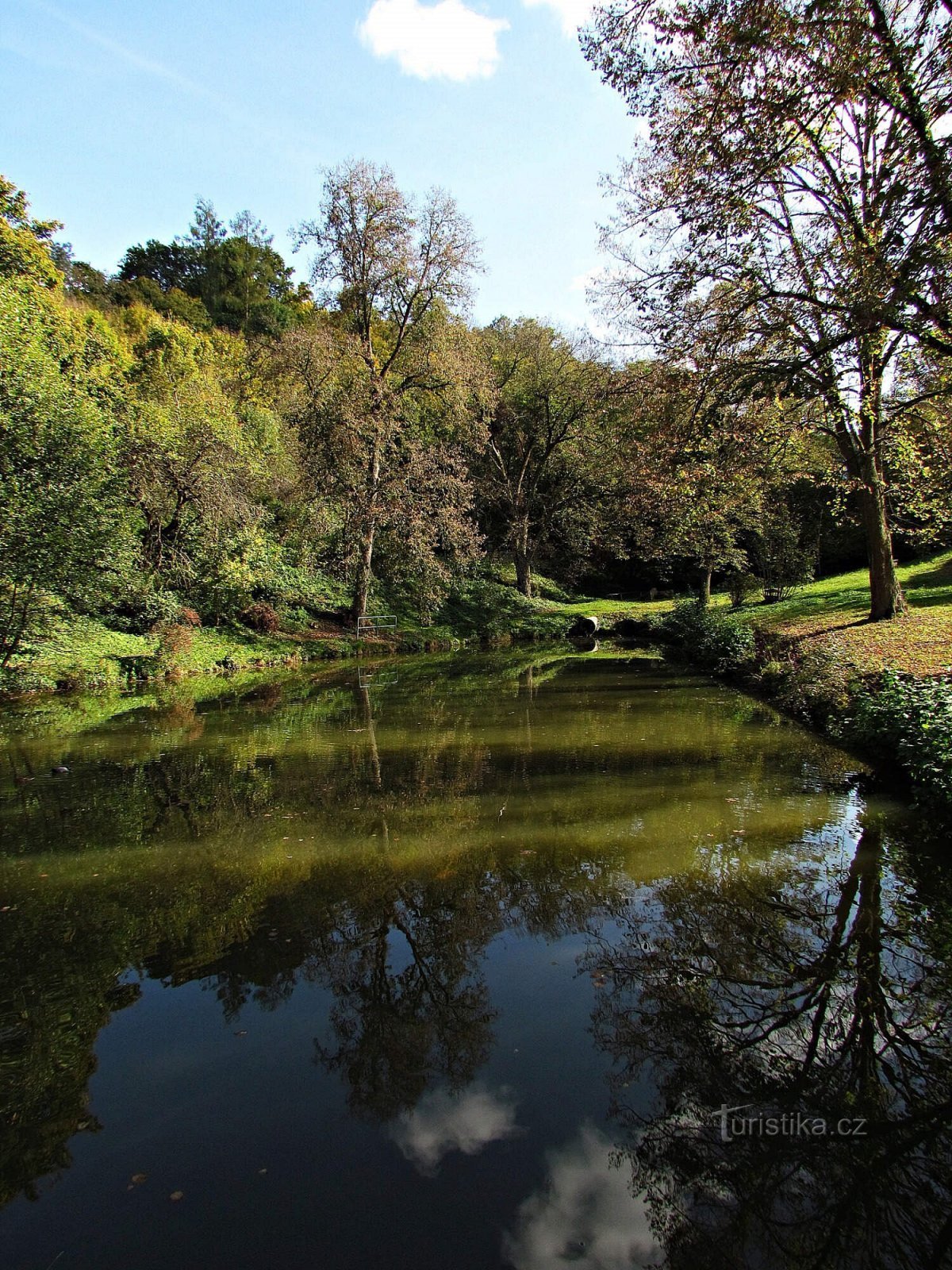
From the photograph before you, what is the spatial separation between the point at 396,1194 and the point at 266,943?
92.5 inches

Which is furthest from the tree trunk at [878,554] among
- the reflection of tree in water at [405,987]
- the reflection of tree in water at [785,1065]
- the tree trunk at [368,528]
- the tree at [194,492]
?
the tree at [194,492]

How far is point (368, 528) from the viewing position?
86.9 feet

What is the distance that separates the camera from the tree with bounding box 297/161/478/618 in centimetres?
2481

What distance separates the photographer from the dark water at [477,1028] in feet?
9.18

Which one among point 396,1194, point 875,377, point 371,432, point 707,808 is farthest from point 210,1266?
point 371,432

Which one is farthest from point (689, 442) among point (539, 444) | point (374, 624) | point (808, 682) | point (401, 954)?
point (539, 444)

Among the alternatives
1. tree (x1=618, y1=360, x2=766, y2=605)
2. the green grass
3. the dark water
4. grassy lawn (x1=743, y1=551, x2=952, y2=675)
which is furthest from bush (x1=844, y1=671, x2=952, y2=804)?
the green grass

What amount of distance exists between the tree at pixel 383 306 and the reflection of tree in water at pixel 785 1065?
75.3ft

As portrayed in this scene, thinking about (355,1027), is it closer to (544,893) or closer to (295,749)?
(544,893)

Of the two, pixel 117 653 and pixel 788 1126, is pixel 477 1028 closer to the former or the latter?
pixel 788 1126

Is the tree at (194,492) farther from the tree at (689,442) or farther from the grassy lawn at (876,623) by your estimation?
the grassy lawn at (876,623)

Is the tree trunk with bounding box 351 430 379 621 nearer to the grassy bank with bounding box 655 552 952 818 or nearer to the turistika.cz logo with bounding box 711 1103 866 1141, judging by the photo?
the grassy bank with bounding box 655 552 952 818

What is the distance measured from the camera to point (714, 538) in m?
27.9

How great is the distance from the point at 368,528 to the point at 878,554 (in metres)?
17.0
